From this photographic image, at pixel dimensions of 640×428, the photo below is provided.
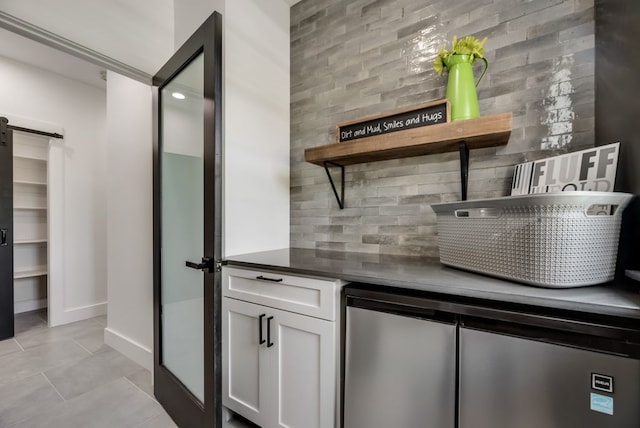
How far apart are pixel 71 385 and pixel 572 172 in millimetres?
3164

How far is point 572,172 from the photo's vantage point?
1.05 m

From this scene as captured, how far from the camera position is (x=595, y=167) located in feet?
3.23

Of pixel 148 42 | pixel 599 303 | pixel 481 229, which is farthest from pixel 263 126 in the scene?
pixel 599 303

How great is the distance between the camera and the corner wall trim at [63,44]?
4.30 feet

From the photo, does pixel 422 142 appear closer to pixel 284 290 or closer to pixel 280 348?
pixel 284 290

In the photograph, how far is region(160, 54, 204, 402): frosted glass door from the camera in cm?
160

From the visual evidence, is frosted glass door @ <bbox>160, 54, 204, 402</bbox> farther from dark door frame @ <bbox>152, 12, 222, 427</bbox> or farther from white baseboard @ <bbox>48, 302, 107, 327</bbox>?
white baseboard @ <bbox>48, 302, 107, 327</bbox>

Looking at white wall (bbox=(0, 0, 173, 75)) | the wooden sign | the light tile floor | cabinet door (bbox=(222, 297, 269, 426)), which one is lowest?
the light tile floor

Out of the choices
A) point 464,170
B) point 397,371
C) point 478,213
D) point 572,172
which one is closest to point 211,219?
point 397,371

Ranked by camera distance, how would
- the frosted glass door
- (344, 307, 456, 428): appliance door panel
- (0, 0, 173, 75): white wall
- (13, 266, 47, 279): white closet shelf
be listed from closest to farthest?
(344, 307, 456, 428): appliance door panel
(0, 0, 173, 75): white wall
the frosted glass door
(13, 266, 47, 279): white closet shelf

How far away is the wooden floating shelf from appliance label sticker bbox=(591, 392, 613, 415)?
0.91m

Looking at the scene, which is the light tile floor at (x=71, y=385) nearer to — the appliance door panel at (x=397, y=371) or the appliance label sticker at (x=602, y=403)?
the appliance door panel at (x=397, y=371)

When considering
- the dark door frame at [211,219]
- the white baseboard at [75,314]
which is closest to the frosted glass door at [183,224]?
the dark door frame at [211,219]

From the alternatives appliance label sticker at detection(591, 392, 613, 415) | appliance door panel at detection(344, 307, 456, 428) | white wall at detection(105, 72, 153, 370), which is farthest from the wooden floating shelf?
white wall at detection(105, 72, 153, 370)
